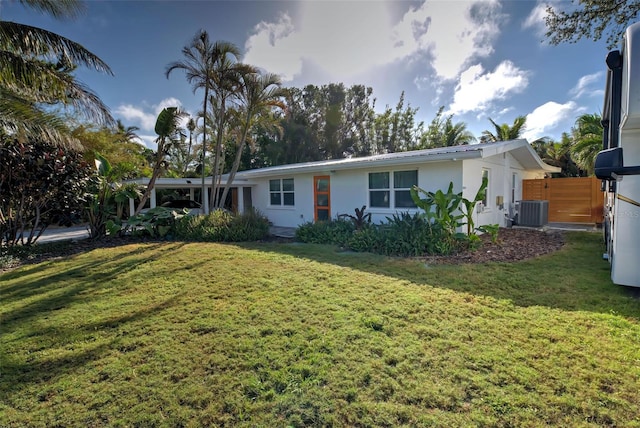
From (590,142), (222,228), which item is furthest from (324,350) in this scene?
(590,142)

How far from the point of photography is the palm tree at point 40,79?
663 centimetres

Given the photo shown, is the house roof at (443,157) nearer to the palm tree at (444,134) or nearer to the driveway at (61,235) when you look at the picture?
the driveway at (61,235)

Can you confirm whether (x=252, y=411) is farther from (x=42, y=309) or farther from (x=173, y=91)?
(x=173, y=91)

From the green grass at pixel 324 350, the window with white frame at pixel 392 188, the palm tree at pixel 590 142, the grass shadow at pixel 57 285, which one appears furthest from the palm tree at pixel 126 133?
the palm tree at pixel 590 142

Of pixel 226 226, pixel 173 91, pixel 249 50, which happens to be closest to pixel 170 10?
pixel 249 50

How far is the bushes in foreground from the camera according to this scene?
7.50m

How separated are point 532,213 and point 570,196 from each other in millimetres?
3224

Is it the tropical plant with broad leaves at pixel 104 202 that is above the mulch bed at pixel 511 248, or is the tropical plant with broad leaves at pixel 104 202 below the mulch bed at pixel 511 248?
above

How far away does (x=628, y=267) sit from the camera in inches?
158

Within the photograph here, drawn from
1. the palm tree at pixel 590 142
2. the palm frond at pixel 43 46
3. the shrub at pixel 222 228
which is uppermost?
the palm frond at pixel 43 46

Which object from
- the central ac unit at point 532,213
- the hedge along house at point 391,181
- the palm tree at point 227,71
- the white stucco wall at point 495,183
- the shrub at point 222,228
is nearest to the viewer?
the hedge along house at point 391,181

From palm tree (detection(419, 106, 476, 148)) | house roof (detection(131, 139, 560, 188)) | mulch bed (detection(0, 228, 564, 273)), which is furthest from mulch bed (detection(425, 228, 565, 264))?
palm tree (detection(419, 106, 476, 148))

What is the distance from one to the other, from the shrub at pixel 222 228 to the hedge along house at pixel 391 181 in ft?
9.13

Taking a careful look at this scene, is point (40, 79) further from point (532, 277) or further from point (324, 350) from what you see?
point (532, 277)
